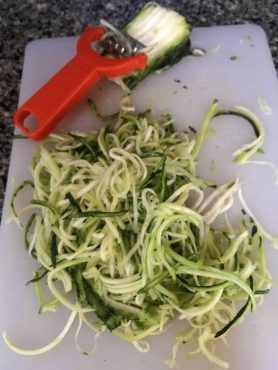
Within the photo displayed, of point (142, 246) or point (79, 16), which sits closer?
point (142, 246)

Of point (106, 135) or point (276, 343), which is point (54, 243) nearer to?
point (106, 135)

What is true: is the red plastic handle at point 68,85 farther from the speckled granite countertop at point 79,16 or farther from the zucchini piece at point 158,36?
the speckled granite countertop at point 79,16

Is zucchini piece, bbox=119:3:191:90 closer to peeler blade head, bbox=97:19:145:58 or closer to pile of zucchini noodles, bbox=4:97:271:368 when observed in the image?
peeler blade head, bbox=97:19:145:58

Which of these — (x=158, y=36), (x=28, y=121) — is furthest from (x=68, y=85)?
(x=158, y=36)

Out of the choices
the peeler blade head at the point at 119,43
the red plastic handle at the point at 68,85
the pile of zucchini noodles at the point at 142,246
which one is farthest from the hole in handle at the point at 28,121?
the peeler blade head at the point at 119,43

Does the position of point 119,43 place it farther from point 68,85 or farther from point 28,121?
point 28,121

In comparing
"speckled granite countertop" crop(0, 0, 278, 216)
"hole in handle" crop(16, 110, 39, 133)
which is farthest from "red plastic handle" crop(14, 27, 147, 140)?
"speckled granite countertop" crop(0, 0, 278, 216)
